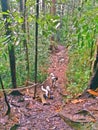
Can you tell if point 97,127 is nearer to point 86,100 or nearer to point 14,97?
point 86,100

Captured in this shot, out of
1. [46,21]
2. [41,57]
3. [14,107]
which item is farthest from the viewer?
[41,57]

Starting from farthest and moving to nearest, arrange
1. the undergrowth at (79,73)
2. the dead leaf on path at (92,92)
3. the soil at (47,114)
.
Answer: the undergrowth at (79,73) < the dead leaf on path at (92,92) < the soil at (47,114)

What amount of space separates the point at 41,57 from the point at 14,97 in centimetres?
614

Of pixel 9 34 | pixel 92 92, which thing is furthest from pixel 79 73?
pixel 9 34

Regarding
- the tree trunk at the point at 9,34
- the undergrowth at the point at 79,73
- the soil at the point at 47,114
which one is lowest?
the undergrowth at the point at 79,73

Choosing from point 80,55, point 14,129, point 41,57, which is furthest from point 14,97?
point 41,57

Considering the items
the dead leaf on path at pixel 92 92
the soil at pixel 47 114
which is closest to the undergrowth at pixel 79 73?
the soil at pixel 47 114

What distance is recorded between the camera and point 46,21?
4062mm

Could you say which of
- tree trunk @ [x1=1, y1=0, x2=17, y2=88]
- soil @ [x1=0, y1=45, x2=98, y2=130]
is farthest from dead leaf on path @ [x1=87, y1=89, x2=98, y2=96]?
tree trunk @ [x1=1, y1=0, x2=17, y2=88]

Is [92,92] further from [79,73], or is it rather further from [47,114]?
[79,73]

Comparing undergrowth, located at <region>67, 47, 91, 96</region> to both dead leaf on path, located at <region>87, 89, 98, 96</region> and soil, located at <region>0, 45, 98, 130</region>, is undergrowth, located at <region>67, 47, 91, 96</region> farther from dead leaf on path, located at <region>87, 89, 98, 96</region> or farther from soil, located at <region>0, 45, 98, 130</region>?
dead leaf on path, located at <region>87, 89, 98, 96</region>

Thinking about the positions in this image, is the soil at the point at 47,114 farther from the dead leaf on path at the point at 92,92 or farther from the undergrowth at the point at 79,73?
the undergrowth at the point at 79,73

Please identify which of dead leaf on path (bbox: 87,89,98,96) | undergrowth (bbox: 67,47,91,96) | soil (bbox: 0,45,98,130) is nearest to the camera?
soil (bbox: 0,45,98,130)

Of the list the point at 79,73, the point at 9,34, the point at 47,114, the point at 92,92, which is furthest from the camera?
the point at 79,73
